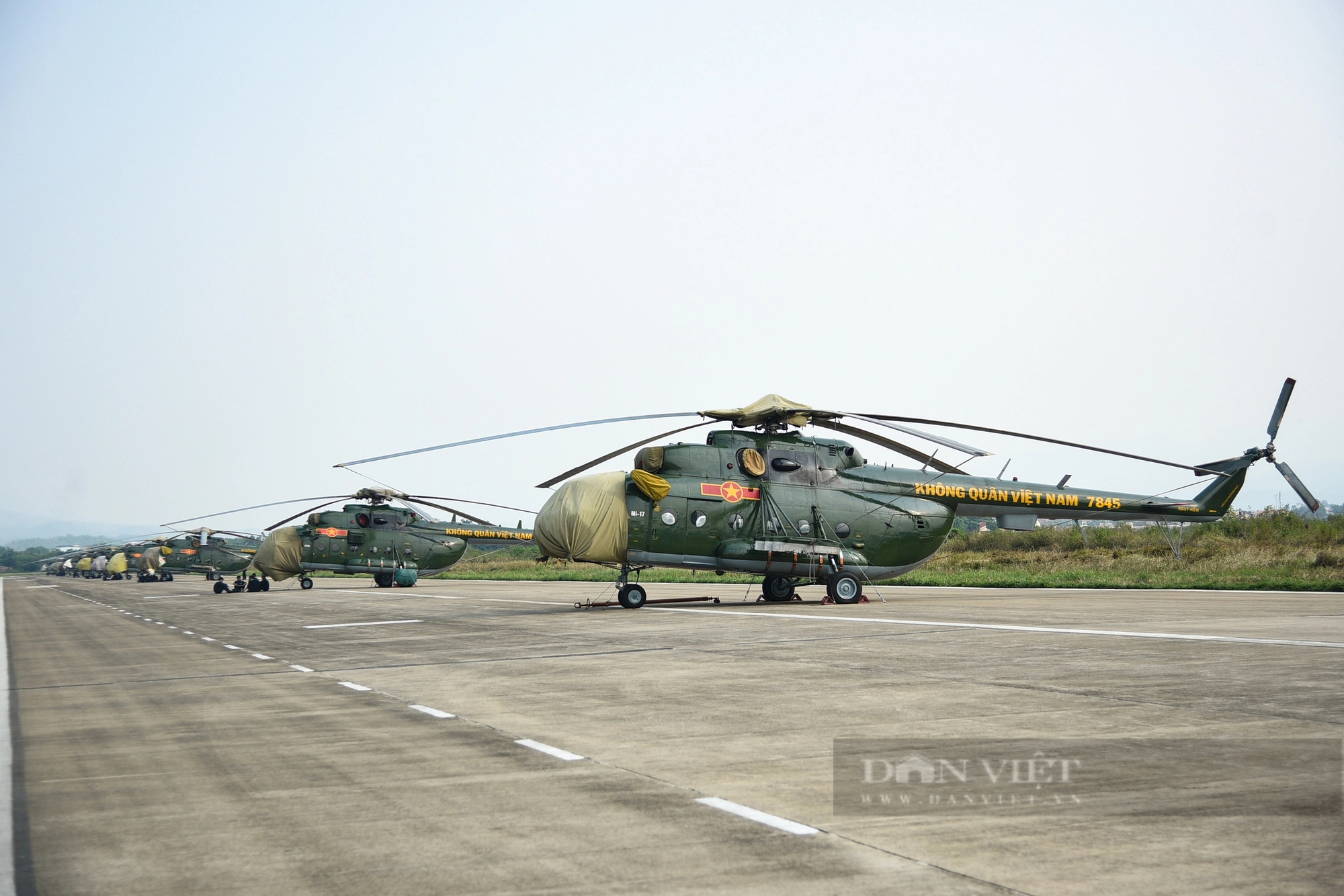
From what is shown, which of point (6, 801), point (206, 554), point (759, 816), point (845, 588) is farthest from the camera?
point (206, 554)

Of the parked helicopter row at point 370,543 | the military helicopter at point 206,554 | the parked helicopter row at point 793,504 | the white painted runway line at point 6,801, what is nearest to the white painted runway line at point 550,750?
the white painted runway line at point 6,801

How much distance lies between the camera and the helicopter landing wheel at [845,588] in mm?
24422

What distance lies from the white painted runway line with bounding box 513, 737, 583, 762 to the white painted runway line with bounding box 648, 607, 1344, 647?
914 centimetres

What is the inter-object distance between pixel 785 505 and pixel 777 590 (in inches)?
101

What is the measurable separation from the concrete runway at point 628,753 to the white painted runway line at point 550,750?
5 cm

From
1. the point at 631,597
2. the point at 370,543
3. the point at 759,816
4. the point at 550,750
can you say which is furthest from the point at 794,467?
the point at 370,543

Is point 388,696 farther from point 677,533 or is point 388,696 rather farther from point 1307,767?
point 677,533

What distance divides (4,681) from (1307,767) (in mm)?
15409

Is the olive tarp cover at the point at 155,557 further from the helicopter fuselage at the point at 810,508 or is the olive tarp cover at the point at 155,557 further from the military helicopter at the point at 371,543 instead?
the helicopter fuselage at the point at 810,508

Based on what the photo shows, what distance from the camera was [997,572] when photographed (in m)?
39.5

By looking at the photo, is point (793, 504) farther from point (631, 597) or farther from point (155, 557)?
point (155, 557)

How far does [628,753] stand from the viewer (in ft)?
22.9

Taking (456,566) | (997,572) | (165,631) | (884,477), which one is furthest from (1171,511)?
(456,566)

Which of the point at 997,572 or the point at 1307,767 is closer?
the point at 1307,767
